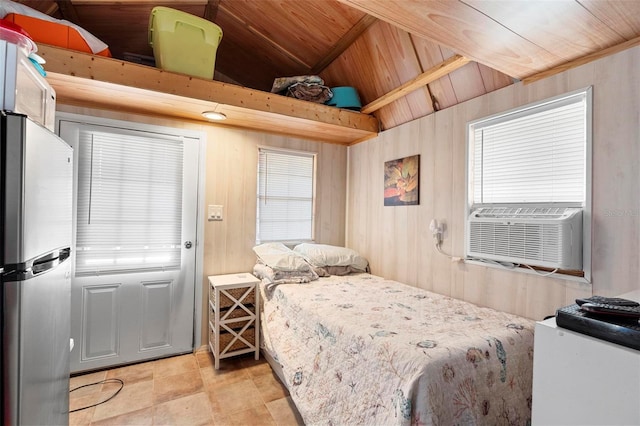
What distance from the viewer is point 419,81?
7.43 ft

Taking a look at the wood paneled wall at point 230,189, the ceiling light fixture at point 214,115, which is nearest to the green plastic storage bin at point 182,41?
the ceiling light fixture at point 214,115

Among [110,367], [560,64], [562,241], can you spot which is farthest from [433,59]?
[110,367]

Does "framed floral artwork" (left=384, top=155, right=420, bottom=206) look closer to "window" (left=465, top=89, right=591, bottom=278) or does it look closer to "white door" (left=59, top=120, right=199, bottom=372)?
"window" (left=465, top=89, right=591, bottom=278)

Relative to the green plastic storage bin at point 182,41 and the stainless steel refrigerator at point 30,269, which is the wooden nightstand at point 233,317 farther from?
the green plastic storage bin at point 182,41

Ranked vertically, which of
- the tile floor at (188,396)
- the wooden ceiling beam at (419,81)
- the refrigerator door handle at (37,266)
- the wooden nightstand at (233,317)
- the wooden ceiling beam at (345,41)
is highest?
the wooden ceiling beam at (345,41)

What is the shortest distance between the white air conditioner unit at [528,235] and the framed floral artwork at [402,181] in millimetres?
627

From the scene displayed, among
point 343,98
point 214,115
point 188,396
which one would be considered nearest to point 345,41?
point 343,98

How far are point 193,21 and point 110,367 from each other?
9.10 feet

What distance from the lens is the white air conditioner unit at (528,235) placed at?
4.99 feet

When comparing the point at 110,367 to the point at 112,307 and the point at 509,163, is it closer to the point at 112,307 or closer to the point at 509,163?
the point at 112,307

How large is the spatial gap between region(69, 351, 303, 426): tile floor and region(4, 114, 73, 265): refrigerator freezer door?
1.32 metres

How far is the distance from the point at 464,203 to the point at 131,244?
8.81ft

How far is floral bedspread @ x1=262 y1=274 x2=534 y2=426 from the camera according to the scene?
3.86 ft

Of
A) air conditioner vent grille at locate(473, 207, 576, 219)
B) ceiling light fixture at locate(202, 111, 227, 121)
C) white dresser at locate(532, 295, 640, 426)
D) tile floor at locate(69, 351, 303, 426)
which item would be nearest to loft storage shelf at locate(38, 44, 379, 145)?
ceiling light fixture at locate(202, 111, 227, 121)
